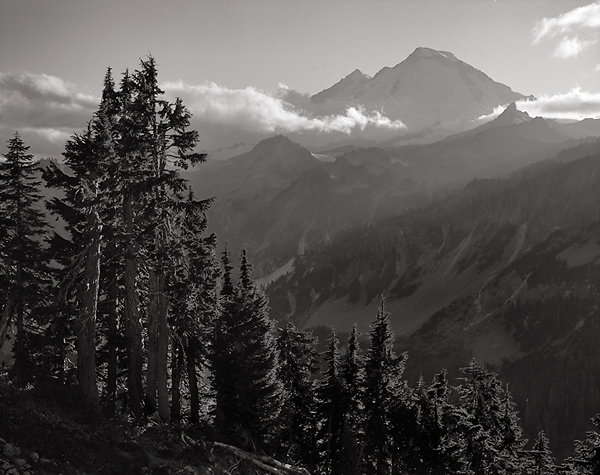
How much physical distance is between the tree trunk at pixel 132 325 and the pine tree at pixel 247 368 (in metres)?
7.81

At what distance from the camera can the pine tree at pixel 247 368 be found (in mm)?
29828

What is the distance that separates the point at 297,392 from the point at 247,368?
439 cm

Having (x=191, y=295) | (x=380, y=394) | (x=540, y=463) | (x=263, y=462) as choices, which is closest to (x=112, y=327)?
(x=191, y=295)

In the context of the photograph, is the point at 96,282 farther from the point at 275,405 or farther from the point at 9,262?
the point at 275,405

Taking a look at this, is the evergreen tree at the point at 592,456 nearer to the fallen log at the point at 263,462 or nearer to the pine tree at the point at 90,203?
the fallen log at the point at 263,462

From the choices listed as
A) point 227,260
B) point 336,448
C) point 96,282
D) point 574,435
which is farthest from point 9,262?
point 574,435

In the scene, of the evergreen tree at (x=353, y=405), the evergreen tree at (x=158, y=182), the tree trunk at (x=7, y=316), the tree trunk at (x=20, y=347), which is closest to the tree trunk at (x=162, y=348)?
the evergreen tree at (x=158, y=182)

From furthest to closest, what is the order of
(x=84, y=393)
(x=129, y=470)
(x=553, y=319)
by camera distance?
(x=553, y=319) → (x=84, y=393) → (x=129, y=470)

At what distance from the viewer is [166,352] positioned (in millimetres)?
22016

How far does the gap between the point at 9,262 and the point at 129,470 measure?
15.2m

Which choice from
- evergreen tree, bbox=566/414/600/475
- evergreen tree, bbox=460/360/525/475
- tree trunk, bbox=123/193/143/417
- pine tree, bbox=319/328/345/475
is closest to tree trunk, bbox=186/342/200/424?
tree trunk, bbox=123/193/143/417

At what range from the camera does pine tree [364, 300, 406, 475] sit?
31.8 metres

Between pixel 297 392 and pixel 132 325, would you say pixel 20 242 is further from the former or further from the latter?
pixel 297 392

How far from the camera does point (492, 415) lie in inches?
1115
